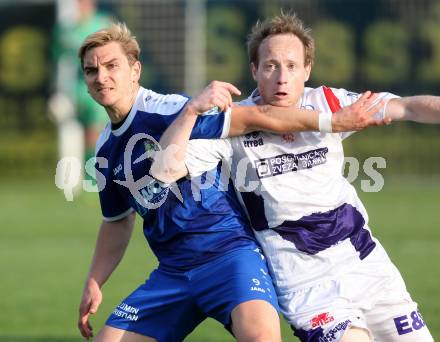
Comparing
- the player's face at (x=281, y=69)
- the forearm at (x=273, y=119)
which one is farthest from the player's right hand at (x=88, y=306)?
the player's face at (x=281, y=69)

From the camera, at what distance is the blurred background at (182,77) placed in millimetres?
13695

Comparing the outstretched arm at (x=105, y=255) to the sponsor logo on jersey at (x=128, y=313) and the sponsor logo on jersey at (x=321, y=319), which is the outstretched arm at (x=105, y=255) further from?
the sponsor logo on jersey at (x=321, y=319)

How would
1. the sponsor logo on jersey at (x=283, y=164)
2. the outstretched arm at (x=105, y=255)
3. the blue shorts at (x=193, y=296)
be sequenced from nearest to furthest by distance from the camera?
the blue shorts at (x=193, y=296) → the sponsor logo on jersey at (x=283, y=164) → the outstretched arm at (x=105, y=255)

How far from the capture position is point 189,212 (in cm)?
497

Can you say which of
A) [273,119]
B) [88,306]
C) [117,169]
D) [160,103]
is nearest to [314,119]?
[273,119]

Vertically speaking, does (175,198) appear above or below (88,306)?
above

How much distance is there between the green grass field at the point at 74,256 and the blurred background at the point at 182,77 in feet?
0.17

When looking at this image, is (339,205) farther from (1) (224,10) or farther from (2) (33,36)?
(2) (33,36)

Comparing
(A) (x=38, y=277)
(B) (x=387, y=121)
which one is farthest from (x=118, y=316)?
(A) (x=38, y=277)

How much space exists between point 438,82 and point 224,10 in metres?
3.62

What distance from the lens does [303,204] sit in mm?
4906

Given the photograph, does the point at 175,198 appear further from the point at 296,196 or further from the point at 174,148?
the point at 296,196

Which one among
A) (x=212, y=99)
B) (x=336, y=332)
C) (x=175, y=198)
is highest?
(x=212, y=99)

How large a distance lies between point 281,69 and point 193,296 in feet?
3.63
